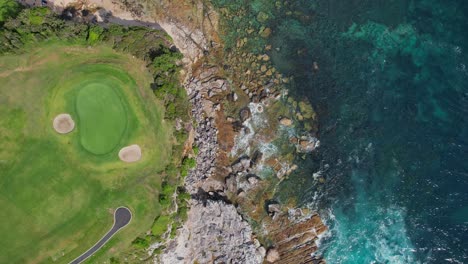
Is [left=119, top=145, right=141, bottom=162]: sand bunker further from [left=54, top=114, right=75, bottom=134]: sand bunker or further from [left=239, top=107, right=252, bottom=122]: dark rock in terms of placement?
[left=239, top=107, right=252, bottom=122]: dark rock

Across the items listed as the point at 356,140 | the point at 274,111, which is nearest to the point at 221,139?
the point at 274,111

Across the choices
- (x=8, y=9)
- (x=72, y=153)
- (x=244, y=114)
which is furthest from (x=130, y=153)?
(x=8, y=9)

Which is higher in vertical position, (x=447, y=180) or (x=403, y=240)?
(x=447, y=180)

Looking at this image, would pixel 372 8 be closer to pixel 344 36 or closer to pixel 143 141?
pixel 344 36

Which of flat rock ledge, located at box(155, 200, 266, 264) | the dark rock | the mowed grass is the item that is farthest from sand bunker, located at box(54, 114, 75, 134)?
the dark rock

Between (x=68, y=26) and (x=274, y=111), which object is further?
(x=274, y=111)
